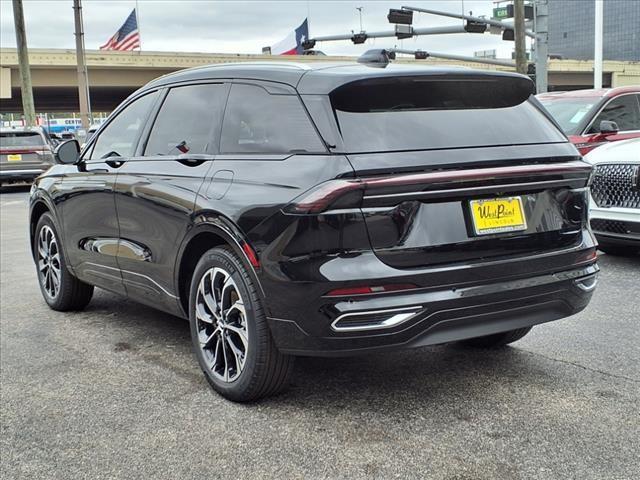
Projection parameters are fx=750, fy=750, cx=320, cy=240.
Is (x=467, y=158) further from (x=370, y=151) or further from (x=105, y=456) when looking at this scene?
(x=105, y=456)

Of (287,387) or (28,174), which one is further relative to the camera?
(28,174)

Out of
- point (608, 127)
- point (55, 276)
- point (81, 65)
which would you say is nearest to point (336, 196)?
point (55, 276)

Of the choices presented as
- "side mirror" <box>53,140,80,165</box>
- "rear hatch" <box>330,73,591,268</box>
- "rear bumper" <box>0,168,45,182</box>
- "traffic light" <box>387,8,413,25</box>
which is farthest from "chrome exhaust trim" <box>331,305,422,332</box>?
"traffic light" <box>387,8,413,25</box>

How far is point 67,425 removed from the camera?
3.52 m

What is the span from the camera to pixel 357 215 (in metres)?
3.12

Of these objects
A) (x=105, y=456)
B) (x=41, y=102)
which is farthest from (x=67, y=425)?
(x=41, y=102)

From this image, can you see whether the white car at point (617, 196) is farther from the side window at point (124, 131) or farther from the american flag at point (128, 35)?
the american flag at point (128, 35)

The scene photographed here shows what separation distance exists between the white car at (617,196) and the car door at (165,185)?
13.2 ft

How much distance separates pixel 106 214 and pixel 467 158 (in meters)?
2.56

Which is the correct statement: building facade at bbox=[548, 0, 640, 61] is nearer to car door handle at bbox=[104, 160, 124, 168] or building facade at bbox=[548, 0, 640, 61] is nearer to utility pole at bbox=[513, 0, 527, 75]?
utility pole at bbox=[513, 0, 527, 75]

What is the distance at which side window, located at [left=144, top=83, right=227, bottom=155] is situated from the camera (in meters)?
4.09

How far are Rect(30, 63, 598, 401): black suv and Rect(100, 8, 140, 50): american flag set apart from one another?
29.0 metres

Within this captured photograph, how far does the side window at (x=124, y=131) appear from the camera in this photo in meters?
4.77

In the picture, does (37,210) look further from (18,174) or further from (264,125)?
(18,174)
